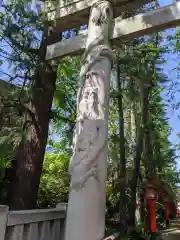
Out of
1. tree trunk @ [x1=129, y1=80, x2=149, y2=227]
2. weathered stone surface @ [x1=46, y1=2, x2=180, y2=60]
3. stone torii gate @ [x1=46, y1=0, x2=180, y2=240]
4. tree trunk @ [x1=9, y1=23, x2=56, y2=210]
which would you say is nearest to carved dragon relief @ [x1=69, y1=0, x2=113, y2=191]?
stone torii gate @ [x1=46, y1=0, x2=180, y2=240]

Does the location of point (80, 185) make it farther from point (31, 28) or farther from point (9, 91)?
point (31, 28)

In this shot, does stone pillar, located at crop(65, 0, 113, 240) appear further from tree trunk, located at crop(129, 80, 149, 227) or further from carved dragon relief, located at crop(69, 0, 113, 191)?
tree trunk, located at crop(129, 80, 149, 227)

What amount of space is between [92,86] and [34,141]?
149 cm

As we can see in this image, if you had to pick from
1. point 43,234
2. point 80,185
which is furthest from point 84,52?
point 43,234

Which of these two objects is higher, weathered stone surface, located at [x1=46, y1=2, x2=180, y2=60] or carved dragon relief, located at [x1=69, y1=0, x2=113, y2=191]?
weathered stone surface, located at [x1=46, y1=2, x2=180, y2=60]

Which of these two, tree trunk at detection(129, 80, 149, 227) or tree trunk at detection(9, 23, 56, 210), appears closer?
tree trunk at detection(9, 23, 56, 210)

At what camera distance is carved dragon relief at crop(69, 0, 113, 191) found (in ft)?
8.90

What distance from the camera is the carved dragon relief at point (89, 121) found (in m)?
2.71

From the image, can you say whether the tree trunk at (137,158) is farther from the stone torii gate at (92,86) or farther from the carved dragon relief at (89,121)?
the carved dragon relief at (89,121)

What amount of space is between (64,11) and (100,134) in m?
2.07

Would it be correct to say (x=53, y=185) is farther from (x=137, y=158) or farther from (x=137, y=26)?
(x=137, y=26)

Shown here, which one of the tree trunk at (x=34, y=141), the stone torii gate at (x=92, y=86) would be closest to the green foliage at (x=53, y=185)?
the tree trunk at (x=34, y=141)

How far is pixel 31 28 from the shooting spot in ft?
14.3

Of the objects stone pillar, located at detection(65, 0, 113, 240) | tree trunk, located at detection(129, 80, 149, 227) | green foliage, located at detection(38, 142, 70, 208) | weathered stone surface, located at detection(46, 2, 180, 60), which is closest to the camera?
stone pillar, located at detection(65, 0, 113, 240)
